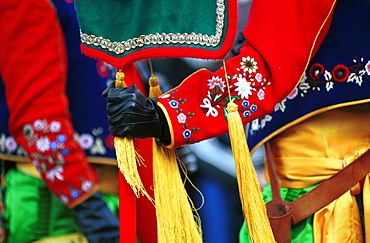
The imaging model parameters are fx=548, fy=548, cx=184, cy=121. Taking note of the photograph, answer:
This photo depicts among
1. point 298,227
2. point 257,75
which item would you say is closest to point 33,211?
point 298,227

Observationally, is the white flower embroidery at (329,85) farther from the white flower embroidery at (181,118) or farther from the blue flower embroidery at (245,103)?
the white flower embroidery at (181,118)

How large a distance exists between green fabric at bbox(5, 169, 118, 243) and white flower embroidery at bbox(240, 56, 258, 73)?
2.98 ft

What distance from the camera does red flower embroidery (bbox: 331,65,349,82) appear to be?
120cm

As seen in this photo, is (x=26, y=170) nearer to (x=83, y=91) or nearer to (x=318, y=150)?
(x=83, y=91)

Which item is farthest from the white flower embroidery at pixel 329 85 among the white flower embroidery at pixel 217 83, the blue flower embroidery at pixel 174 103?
the blue flower embroidery at pixel 174 103

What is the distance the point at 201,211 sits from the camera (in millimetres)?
2074

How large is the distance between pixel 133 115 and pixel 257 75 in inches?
10.8

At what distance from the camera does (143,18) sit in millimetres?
1059

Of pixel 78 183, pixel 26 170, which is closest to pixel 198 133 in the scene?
pixel 78 183

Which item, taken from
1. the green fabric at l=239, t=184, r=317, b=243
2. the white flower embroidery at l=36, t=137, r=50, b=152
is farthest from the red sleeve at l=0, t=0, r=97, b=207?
the green fabric at l=239, t=184, r=317, b=243

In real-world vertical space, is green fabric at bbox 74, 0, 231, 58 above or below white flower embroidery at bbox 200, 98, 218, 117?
above

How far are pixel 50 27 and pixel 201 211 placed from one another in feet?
Answer: 2.89

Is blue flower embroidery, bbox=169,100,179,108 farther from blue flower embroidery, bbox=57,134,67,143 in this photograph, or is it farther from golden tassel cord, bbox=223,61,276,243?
blue flower embroidery, bbox=57,134,67,143

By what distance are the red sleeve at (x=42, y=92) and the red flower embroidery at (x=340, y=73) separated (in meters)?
0.84
